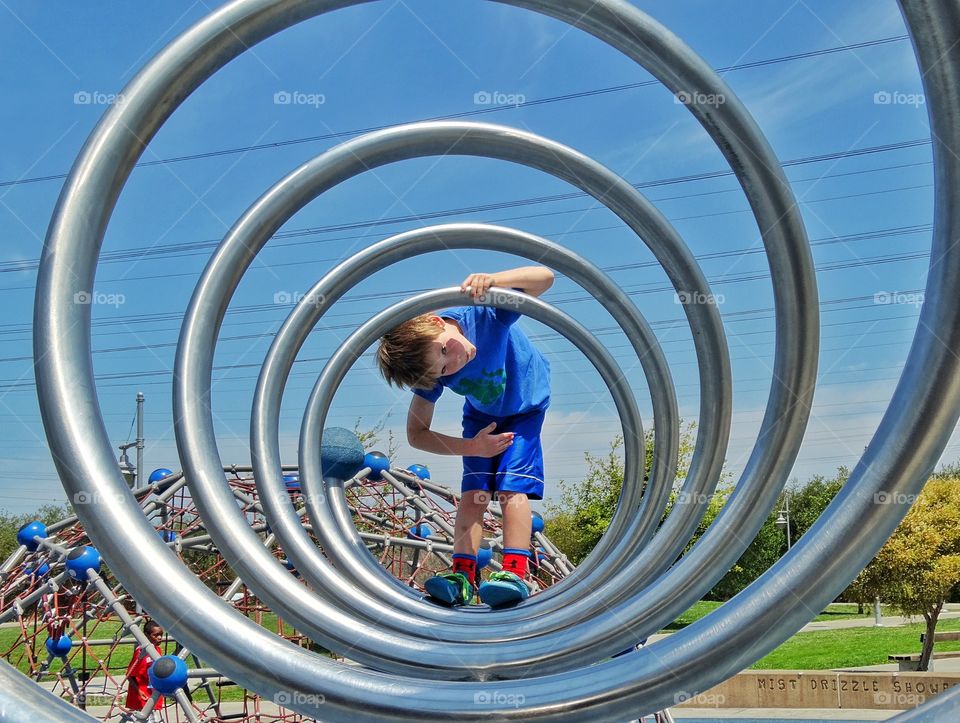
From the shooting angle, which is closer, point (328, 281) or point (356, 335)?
point (328, 281)

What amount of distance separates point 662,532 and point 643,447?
1.36 metres

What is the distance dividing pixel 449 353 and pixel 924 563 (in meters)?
20.3

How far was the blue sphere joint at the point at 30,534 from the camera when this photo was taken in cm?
955

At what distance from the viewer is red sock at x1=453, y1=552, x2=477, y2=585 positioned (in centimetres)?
415

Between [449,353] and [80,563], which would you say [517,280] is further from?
[80,563]

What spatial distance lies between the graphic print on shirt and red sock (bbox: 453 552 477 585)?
0.72 meters

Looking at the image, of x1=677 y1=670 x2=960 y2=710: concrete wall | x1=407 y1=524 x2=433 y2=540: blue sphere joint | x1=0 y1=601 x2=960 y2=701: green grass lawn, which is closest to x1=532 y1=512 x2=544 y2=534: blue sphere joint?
x1=407 y1=524 x2=433 y2=540: blue sphere joint

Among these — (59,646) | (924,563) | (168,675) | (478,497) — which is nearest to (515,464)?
(478,497)

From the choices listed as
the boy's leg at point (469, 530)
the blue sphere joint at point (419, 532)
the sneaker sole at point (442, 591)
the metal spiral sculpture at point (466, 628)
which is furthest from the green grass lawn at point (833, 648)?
the metal spiral sculpture at point (466, 628)

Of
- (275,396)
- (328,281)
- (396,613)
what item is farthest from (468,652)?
(328,281)

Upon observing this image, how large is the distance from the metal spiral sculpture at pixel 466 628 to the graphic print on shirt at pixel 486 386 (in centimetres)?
164

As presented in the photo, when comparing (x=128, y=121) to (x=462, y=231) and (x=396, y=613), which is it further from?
(x=462, y=231)

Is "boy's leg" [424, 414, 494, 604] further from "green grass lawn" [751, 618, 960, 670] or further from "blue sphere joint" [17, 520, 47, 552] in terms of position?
"green grass lawn" [751, 618, 960, 670]

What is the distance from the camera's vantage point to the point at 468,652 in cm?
132
